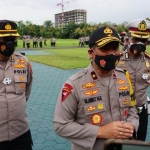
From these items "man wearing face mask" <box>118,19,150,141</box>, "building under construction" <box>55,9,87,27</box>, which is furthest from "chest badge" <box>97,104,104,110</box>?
"building under construction" <box>55,9,87,27</box>

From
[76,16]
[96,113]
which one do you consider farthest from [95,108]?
[76,16]

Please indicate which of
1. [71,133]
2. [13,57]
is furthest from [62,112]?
[13,57]

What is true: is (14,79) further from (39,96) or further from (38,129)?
(39,96)

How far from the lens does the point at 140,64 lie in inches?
102

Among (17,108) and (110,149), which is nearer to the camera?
(110,149)

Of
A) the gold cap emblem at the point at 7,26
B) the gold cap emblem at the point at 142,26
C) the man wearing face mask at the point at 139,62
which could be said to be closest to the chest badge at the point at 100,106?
the man wearing face mask at the point at 139,62

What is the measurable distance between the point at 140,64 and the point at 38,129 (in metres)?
2.62

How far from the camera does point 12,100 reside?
231 centimetres

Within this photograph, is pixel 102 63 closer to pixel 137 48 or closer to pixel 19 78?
pixel 137 48

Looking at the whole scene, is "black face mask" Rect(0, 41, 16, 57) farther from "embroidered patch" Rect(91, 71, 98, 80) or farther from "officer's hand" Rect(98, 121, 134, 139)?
"officer's hand" Rect(98, 121, 134, 139)

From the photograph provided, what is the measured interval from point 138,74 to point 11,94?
1.48 meters

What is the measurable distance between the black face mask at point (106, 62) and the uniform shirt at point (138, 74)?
923 millimetres

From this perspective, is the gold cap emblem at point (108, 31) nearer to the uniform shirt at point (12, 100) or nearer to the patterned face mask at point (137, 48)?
the patterned face mask at point (137, 48)

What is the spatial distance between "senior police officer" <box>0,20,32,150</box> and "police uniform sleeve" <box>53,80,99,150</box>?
3.04ft
